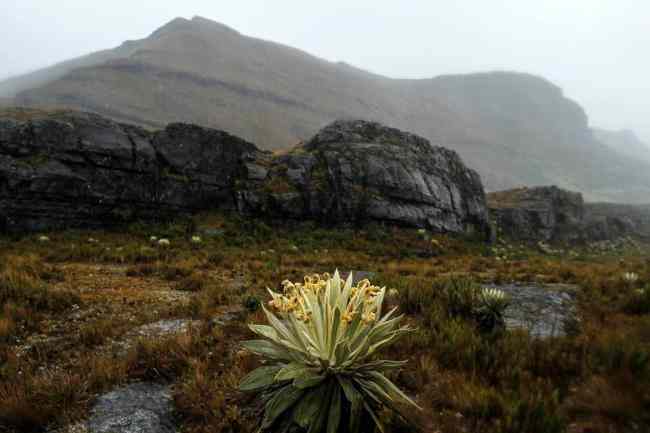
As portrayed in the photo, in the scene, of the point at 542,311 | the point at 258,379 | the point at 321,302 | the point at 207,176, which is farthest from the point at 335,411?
the point at 207,176

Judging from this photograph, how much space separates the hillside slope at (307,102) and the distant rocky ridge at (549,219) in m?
53.5

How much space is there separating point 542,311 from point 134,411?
615 centimetres

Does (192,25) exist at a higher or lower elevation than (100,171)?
higher

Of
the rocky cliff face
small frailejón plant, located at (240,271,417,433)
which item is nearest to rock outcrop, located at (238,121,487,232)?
the rocky cliff face

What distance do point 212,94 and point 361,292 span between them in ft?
332

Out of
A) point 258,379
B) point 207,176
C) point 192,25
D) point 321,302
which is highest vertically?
point 192,25

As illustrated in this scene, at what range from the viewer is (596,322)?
4.45m

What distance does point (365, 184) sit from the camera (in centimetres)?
1942

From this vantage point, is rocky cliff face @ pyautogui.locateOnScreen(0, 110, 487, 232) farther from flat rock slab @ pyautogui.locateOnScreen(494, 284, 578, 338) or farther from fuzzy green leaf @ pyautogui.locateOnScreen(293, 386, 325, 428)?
fuzzy green leaf @ pyautogui.locateOnScreen(293, 386, 325, 428)

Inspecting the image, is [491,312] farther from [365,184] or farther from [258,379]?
[365,184]

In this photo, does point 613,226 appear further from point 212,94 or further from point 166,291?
point 212,94

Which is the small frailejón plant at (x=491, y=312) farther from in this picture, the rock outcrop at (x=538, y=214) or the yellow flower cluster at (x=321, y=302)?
the rock outcrop at (x=538, y=214)

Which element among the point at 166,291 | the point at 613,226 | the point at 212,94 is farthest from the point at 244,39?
the point at 166,291

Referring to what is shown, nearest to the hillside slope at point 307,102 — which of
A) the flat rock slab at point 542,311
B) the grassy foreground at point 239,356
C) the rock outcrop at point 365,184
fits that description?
the rock outcrop at point 365,184
